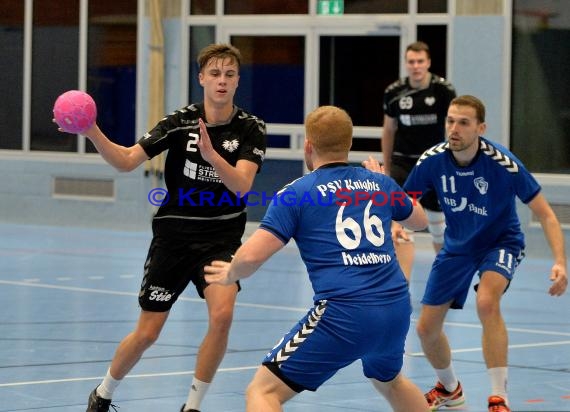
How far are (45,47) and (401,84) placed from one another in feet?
27.8

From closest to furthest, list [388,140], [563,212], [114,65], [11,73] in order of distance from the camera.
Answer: [388,140], [563,212], [114,65], [11,73]

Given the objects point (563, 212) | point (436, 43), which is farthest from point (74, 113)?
point (436, 43)

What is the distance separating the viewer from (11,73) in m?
19.3

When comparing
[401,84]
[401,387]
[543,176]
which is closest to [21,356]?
[401,387]

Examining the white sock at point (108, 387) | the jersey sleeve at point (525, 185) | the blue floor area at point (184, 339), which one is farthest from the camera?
the blue floor area at point (184, 339)

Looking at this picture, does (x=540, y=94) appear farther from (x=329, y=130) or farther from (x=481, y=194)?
(x=329, y=130)

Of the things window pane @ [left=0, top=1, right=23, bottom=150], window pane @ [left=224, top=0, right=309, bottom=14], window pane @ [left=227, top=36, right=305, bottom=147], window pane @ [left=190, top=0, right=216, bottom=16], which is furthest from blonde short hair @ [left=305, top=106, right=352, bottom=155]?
window pane @ [left=0, top=1, right=23, bottom=150]

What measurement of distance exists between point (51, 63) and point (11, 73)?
77cm

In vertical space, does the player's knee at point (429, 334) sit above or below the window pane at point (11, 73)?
below

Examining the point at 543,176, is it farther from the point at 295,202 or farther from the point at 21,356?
the point at 295,202

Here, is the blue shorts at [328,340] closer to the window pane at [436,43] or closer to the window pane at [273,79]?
the window pane at [436,43]

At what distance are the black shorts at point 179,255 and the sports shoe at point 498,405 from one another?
147 centimetres

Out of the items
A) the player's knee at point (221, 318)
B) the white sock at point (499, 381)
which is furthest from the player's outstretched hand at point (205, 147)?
the white sock at point (499, 381)

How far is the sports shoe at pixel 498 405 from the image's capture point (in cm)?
681
